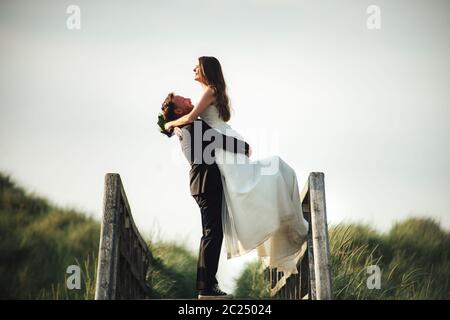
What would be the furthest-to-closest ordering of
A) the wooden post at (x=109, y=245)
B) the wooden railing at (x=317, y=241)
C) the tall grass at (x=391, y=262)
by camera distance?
the tall grass at (x=391, y=262) → the wooden railing at (x=317, y=241) → the wooden post at (x=109, y=245)

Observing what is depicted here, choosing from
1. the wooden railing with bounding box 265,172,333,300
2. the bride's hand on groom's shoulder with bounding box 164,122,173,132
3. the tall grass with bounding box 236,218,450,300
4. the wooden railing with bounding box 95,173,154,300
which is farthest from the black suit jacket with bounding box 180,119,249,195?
the tall grass with bounding box 236,218,450,300

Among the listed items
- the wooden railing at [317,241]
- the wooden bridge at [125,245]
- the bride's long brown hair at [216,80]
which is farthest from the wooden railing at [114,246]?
the wooden railing at [317,241]

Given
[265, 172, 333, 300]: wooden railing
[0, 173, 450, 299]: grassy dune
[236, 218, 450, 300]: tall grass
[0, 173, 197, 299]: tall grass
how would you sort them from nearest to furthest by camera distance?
[265, 172, 333, 300]: wooden railing → [236, 218, 450, 300]: tall grass → [0, 173, 450, 299]: grassy dune → [0, 173, 197, 299]: tall grass

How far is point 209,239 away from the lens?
15.1 ft

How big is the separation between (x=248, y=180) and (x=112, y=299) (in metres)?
1.30

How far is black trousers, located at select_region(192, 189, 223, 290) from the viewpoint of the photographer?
4.54 metres

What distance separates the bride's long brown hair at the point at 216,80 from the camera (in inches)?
188

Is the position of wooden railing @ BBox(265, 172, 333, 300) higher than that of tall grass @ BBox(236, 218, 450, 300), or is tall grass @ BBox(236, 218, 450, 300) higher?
wooden railing @ BBox(265, 172, 333, 300)

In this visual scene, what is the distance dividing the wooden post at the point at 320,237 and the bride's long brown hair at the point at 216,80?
32.8 inches

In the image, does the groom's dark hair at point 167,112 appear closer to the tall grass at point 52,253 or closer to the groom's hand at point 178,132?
the groom's hand at point 178,132

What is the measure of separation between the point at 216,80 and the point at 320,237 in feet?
4.42

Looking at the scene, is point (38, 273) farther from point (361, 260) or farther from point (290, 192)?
point (290, 192)

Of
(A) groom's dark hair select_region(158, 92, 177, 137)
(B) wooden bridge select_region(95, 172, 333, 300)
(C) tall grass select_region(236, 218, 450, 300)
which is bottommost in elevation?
(C) tall grass select_region(236, 218, 450, 300)

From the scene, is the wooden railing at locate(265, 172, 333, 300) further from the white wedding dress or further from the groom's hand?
the groom's hand
